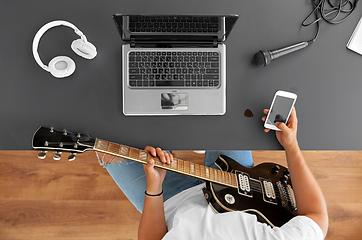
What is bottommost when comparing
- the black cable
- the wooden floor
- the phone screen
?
the wooden floor

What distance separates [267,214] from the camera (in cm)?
86

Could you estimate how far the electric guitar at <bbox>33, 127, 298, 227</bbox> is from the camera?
730 millimetres

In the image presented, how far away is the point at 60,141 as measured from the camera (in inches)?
27.9

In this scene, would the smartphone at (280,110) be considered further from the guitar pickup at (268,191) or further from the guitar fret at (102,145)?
the guitar fret at (102,145)

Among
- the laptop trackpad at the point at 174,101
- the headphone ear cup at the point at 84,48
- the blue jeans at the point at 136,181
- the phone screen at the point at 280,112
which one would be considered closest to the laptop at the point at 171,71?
the laptop trackpad at the point at 174,101

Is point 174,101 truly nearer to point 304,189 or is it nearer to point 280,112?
point 280,112

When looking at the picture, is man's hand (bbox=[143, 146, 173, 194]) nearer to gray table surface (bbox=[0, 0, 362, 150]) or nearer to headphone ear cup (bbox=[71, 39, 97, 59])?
gray table surface (bbox=[0, 0, 362, 150])

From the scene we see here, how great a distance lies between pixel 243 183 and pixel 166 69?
594mm

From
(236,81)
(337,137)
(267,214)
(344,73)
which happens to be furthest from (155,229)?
(344,73)

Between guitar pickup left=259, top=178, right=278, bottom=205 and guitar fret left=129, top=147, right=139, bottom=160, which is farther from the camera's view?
guitar pickup left=259, top=178, right=278, bottom=205

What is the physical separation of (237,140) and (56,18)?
86 centimetres

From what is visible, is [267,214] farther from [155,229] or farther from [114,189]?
[114,189]

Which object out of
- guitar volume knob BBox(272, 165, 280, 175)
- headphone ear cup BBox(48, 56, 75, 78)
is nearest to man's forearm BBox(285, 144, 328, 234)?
guitar volume knob BBox(272, 165, 280, 175)

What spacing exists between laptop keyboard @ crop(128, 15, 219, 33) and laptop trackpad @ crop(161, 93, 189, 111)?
9.4 inches
